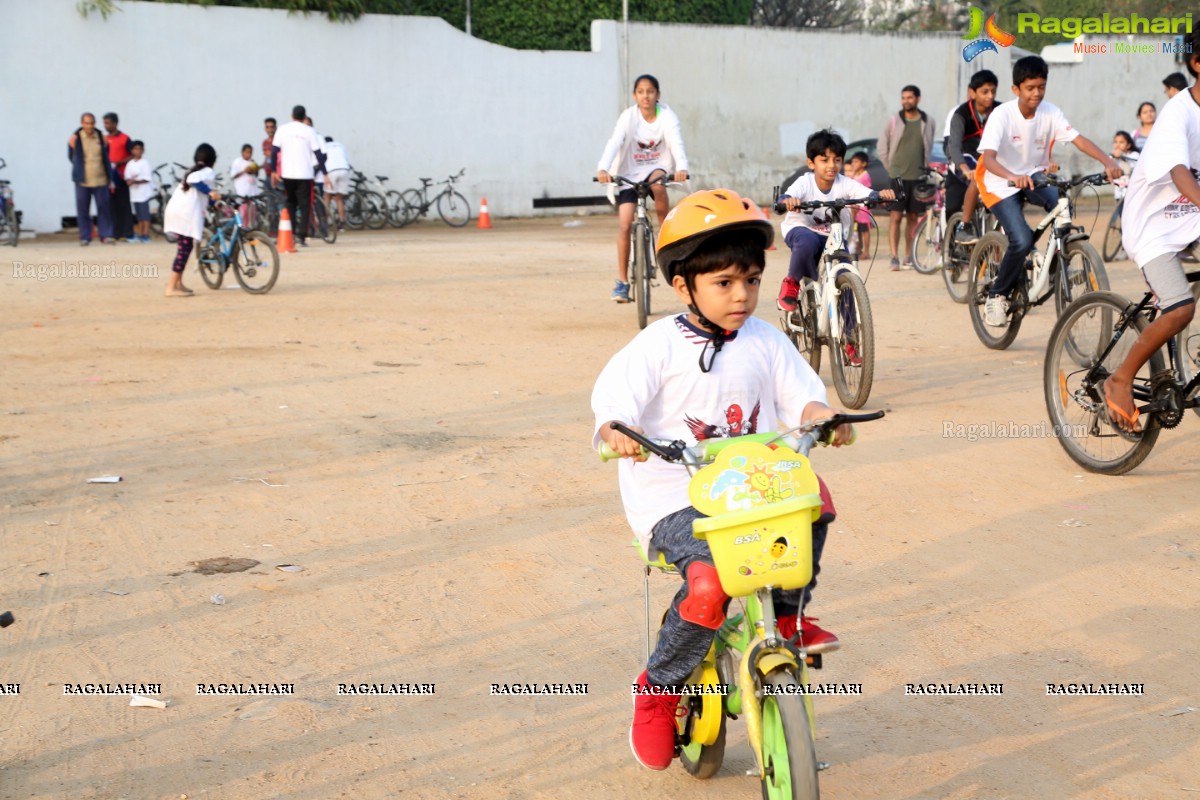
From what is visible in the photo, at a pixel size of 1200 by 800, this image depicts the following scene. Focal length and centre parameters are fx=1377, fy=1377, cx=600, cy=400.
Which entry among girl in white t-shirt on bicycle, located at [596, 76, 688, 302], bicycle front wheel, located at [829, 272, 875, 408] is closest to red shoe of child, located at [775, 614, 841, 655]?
bicycle front wheel, located at [829, 272, 875, 408]

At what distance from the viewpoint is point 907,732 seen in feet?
13.0

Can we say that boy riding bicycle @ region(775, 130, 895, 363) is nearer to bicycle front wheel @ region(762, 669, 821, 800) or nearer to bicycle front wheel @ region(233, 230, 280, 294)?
bicycle front wheel @ region(762, 669, 821, 800)

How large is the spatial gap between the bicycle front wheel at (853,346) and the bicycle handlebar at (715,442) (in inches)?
195

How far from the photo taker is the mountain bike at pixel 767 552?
115 inches

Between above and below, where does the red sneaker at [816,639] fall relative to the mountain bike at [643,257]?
below

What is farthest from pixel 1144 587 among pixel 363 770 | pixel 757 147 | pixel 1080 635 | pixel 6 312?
pixel 757 147

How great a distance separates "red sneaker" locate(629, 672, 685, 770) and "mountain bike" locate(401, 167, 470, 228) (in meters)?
24.1

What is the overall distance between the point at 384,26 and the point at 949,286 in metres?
17.6

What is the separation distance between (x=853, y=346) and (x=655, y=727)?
5124 millimetres

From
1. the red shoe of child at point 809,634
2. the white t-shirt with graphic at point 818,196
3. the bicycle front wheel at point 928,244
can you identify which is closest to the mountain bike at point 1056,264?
the white t-shirt with graphic at point 818,196

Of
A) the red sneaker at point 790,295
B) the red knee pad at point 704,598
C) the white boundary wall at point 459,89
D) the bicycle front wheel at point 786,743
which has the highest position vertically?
the white boundary wall at point 459,89

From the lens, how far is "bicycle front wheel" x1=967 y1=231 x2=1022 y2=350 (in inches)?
401

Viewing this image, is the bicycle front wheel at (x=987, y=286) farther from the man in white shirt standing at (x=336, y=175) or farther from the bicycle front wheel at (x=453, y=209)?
the bicycle front wheel at (x=453, y=209)

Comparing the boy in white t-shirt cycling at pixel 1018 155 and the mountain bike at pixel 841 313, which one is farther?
the boy in white t-shirt cycling at pixel 1018 155
